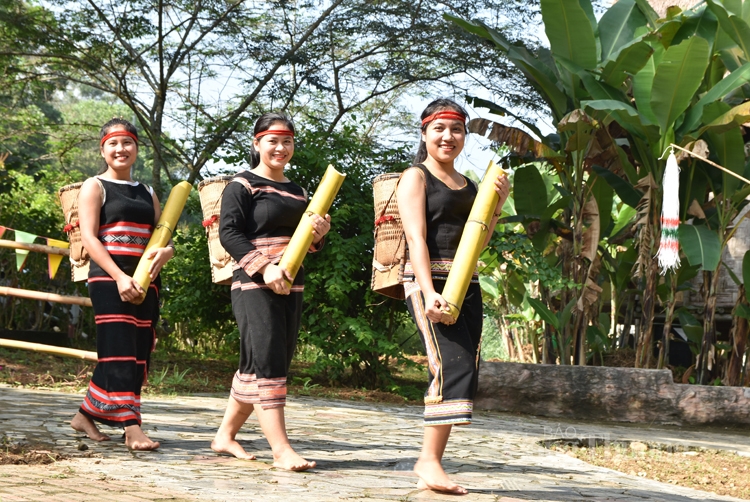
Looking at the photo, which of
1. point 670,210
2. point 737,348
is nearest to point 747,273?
point 737,348

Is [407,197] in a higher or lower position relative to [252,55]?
lower

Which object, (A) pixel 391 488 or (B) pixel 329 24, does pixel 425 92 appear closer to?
(B) pixel 329 24

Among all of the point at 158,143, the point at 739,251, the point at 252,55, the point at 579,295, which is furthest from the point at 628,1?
the point at 158,143

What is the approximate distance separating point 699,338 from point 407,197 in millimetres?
7426

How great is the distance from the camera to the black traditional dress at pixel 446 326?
12.3 ft

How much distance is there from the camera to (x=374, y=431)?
6027 millimetres

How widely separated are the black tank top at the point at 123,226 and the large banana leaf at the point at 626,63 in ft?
17.8

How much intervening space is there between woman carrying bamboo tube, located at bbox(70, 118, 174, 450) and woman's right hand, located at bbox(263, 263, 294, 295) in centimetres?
84

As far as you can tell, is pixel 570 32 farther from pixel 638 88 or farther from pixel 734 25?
pixel 734 25

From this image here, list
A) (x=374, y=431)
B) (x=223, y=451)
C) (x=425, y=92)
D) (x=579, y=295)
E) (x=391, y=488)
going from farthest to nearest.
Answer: (x=425, y=92), (x=579, y=295), (x=374, y=431), (x=223, y=451), (x=391, y=488)

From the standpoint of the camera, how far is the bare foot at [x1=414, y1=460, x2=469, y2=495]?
3.72 m

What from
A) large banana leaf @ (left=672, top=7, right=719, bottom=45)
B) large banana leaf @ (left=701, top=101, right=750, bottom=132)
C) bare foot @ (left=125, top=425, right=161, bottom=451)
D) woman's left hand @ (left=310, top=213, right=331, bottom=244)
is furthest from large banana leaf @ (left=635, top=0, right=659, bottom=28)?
bare foot @ (left=125, top=425, right=161, bottom=451)

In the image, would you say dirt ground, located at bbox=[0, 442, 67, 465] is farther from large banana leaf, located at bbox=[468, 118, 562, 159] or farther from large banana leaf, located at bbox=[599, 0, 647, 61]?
large banana leaf, located at bbox=[599, 0, 647, 61]

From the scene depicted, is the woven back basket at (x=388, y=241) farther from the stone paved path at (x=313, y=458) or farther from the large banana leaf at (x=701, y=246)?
the large banana leaf at (x=701, y=246)
